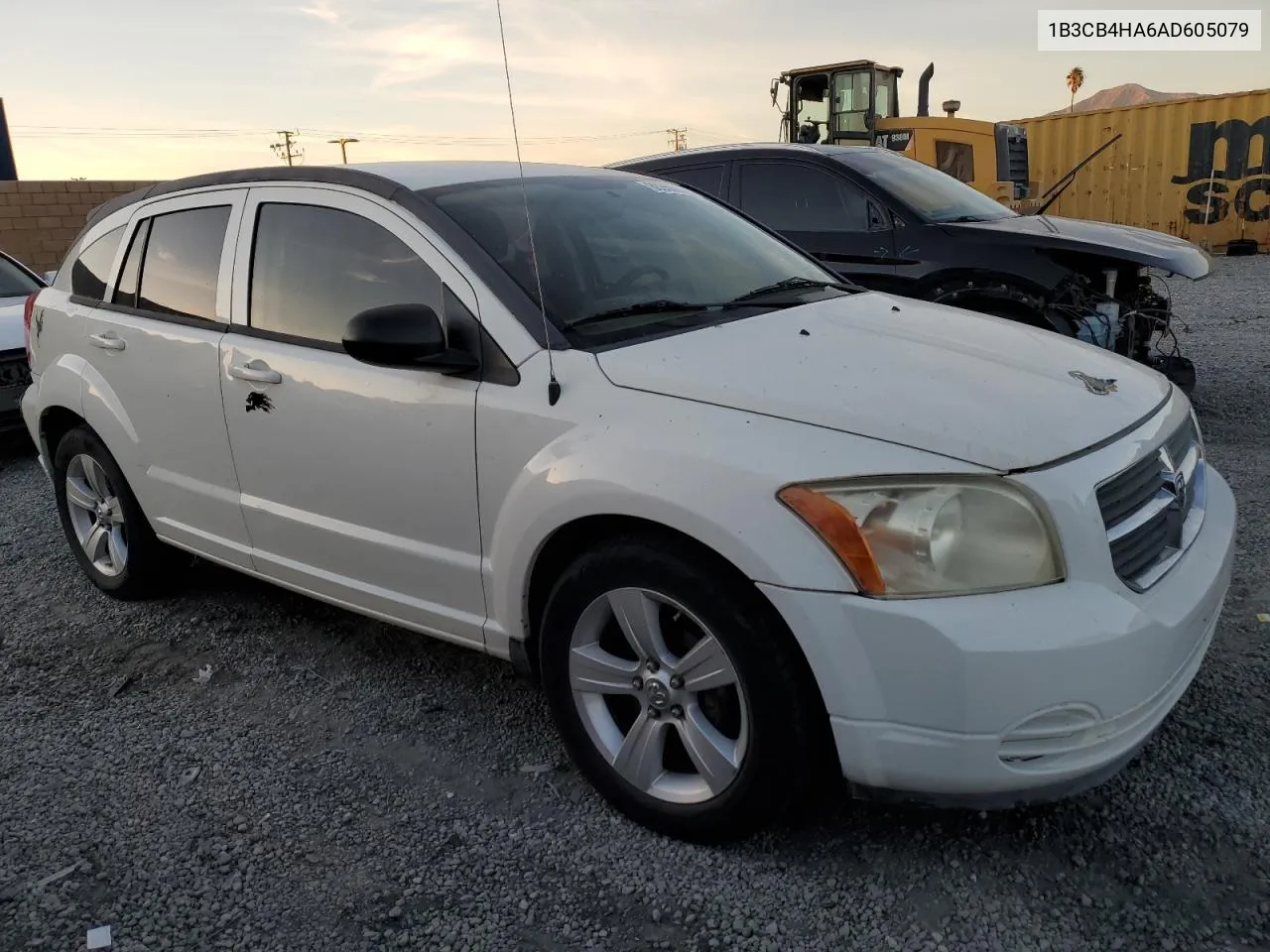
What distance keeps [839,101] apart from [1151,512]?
12177mm

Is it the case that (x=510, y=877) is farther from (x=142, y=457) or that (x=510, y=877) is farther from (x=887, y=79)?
(x=887, y=79)

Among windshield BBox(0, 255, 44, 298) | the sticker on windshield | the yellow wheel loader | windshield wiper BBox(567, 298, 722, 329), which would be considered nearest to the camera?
windshield wiper BBox(567, 298, 722, 329)

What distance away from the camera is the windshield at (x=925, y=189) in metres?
6.27

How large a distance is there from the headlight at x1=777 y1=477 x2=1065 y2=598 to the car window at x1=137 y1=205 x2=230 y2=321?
2446mm

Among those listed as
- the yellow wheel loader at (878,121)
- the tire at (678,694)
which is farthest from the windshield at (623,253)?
the yellow wheel loader at (878,121)

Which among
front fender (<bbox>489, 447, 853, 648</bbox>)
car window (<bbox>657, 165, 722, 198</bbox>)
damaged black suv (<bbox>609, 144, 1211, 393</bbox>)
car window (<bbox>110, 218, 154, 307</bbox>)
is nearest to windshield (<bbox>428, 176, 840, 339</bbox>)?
front fender (<bbox>489, 447, 853, 648</bbox>)

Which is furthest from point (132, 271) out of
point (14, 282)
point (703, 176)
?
point (14, 282)

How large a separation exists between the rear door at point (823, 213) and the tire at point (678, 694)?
4.14 meters

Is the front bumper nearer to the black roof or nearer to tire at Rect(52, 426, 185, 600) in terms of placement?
tire at Rect(52, 426, 185, 600)

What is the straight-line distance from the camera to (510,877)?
2430 millimetres

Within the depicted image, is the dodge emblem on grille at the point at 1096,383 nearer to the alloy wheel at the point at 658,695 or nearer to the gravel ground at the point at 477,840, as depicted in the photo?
the gravel ground at the point at 477,840

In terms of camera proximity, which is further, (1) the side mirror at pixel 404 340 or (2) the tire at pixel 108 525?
(2) the tire at pixel 108 525

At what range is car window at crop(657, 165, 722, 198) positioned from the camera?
6.85 m

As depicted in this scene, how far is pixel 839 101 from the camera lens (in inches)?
523
